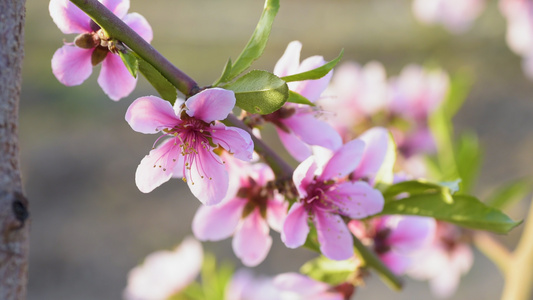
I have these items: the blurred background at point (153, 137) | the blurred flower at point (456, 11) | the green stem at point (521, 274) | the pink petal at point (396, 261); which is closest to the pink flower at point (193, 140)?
the pink petal at point (396, 261)

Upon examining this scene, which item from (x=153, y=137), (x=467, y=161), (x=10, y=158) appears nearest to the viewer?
(x=10, y=158)

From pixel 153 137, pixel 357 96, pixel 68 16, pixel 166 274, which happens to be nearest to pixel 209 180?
pixel 68 16

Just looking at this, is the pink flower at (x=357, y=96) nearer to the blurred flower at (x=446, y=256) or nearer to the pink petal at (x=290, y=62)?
the blurred flower at (x=446, y=256)

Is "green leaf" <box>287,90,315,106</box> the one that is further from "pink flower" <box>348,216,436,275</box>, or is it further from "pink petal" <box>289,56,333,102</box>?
"pink flower" <box>348,216,436,275</box>

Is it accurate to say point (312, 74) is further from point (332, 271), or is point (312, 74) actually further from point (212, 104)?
point (332, 271)

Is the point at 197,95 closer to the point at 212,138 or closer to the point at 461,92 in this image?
the point at 212,138

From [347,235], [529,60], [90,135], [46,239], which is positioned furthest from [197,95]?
[90,135]
